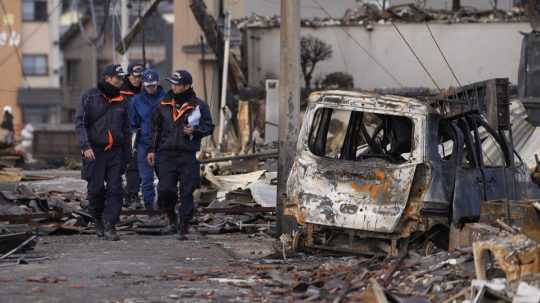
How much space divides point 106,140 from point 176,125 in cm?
78

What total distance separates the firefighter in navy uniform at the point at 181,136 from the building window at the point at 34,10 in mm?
71425

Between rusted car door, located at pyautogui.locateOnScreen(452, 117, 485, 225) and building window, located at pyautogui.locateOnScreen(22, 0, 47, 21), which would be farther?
building window, located at pyautogui.locateOnScreen(22, 0, 47, 21)

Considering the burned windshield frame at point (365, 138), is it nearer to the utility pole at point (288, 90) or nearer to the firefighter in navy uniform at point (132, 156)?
the utility pole at point (288, 90)

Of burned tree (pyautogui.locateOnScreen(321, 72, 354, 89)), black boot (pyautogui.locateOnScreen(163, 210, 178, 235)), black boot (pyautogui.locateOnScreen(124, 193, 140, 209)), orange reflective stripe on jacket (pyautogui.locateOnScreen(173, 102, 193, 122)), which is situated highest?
orange reflective stripe on jacket (pyautogui.locateOnScreen(173, 102, 193, 122))

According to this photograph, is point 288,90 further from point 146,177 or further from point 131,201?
point 131,201

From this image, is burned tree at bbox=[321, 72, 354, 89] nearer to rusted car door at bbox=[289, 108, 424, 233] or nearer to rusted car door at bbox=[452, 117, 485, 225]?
rusted car door at bbox=[452, 117, 485, 225]

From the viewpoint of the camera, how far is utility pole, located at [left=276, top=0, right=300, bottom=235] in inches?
583

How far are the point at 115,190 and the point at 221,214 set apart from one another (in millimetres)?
2777

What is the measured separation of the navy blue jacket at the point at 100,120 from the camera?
14.6 metres

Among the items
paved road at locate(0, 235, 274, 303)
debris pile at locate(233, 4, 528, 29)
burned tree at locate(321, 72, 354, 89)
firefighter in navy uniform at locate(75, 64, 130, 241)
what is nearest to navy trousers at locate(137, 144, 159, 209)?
paved road at locate(0, 235, 274, 303)

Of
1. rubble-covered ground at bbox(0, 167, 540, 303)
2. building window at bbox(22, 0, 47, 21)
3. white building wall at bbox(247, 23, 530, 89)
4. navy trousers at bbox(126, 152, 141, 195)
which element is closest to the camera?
Result: rubble-covered ground at bbox(0, 167, 540, 303)

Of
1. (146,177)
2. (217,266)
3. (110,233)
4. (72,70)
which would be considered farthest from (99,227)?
(72,70)

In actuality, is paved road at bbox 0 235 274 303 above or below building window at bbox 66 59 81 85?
above

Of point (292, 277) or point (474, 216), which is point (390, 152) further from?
point (292, 277)
